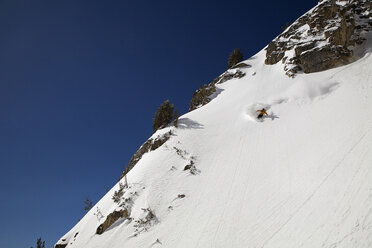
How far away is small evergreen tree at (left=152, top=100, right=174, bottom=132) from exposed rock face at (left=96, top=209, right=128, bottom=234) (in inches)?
465

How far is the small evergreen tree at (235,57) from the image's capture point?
3825 cm

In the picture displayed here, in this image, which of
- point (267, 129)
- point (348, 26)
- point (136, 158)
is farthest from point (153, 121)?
point (348, 26)

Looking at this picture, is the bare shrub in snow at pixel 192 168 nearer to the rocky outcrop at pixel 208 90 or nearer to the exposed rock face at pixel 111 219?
the exposed rock face at pixel 111 219

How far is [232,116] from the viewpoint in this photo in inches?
714

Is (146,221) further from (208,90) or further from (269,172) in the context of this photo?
(208,90)

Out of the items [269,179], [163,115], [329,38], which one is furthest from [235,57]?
[269,179]

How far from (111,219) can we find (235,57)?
3794 centimetres

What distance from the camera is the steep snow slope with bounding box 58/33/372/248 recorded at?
19.8 ft

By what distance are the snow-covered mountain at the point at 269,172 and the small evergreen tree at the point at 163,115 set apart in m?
2.29

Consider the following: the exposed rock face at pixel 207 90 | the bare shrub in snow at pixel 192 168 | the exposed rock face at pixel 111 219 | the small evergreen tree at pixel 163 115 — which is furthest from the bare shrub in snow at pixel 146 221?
the exposed rock face at pixel 207 90

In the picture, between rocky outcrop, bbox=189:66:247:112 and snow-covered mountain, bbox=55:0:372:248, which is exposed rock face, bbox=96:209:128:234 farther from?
rocky outcrop, bbox=189:66:247:112

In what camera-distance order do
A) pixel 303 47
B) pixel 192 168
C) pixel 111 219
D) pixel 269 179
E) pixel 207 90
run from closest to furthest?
pixel 269 179
pixel 111 219
pixel 192 168
pixel 303 47
pixel 207 90

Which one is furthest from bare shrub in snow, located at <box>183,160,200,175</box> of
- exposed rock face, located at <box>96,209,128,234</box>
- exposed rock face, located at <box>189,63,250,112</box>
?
exposed rock face, located at <box>189,63,250,112</box>

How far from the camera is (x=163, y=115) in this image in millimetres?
22219
